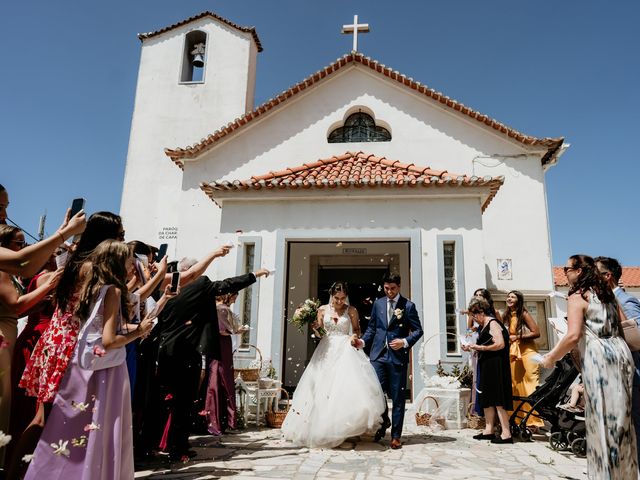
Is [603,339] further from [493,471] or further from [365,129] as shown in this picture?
[365,129]

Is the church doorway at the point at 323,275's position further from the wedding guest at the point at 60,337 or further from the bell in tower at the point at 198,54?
the wedding guest at the point at 60,337

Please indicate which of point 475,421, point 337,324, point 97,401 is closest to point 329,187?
point 337,324

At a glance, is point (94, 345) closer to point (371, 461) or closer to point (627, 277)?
point (371, 461)

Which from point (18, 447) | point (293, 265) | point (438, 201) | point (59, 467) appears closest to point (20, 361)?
point (18, 447)

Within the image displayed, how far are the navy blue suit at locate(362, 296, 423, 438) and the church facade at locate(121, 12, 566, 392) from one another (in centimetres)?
219

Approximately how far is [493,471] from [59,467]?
12.8ft

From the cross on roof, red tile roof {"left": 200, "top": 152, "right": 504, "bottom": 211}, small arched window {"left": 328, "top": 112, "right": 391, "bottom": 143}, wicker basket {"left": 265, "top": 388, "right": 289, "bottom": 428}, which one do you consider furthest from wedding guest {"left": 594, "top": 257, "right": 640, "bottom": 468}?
the cross on roof

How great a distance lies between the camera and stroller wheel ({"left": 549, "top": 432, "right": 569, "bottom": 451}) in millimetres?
5770

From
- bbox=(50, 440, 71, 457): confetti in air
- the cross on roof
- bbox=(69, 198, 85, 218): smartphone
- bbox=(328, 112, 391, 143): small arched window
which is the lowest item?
bbox=(50, 440, 71, 457): confetti in air

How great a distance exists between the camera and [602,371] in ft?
11.4

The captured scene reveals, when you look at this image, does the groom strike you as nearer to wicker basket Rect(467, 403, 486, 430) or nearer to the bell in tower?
wicker basket Rect(467, 403, 486, 430)

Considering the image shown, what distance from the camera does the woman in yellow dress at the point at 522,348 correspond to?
7125 mm

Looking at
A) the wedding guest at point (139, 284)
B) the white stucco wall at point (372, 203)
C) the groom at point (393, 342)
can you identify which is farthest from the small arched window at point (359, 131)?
the wedding guest at point (139, 284)

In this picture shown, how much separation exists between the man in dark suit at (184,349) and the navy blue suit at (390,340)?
2.22 m
